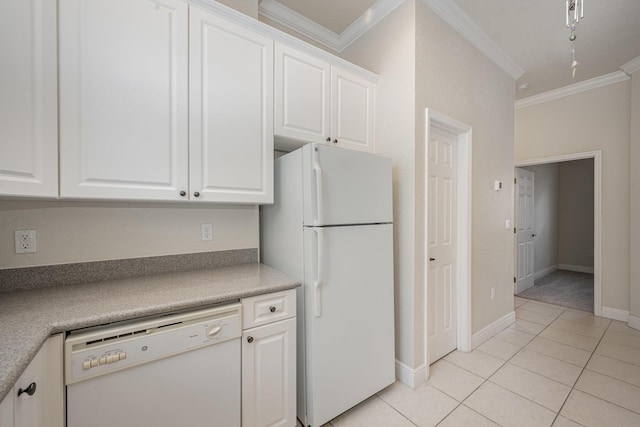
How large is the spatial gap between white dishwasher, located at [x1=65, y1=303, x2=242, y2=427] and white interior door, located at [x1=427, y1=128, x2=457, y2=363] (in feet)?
5.45

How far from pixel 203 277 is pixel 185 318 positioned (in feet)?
1.42

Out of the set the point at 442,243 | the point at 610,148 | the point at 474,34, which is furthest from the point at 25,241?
the point at 610,148

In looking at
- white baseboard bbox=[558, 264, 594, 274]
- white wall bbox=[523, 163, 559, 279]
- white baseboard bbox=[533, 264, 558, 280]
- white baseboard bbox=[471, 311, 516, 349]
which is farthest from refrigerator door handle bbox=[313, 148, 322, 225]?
white baseboard bbox=[558, 264, 594, 274]

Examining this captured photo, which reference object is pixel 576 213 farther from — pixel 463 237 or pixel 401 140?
pixel 401 140

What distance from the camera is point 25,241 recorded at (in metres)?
1.34

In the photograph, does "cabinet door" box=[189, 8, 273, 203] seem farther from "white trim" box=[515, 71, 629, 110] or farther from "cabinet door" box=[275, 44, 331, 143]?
"white trim" box=[515, 71, 629, 110]

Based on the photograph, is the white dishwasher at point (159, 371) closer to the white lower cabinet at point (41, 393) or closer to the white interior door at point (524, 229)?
the white lower cabinet at point (41, 393)

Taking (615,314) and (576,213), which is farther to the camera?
(576,213)

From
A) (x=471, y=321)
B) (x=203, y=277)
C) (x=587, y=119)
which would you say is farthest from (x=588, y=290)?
(x=203, y=277)

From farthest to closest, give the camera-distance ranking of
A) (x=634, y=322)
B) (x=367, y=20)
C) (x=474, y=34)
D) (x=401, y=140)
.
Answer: (x=634, y=322) < (x=474, y=34) < (x=367, y=20) < (x=401, y=140)

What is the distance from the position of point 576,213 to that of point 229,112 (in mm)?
7437

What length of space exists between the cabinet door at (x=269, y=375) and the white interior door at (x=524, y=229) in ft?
13.8

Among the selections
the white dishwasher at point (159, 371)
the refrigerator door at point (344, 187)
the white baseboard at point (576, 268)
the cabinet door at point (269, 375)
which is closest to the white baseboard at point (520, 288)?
the white baseboard at point (576, 268)

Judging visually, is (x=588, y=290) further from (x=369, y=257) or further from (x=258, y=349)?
(x=258, y=349)
